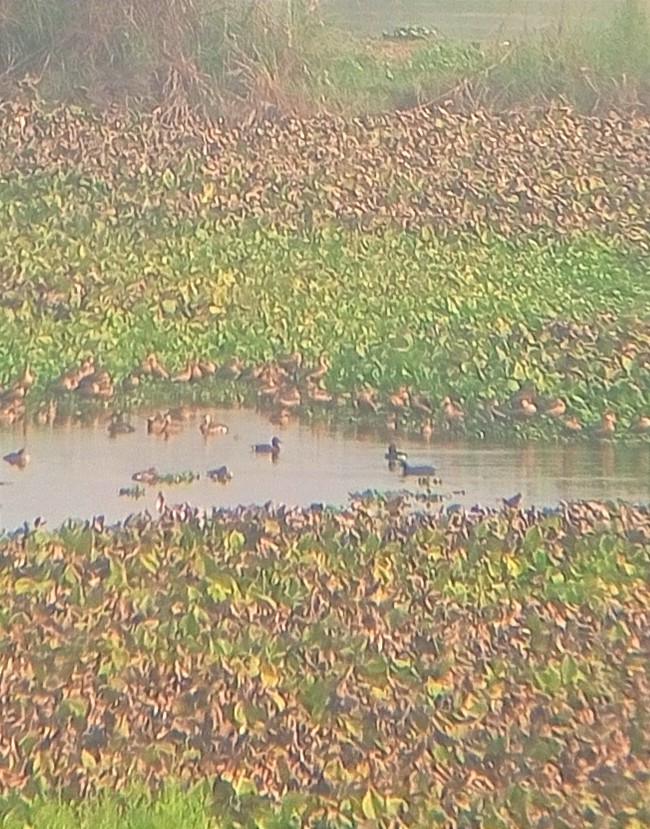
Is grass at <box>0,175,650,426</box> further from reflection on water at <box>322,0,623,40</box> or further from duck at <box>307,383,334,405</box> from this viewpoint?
reflection on water at <box>322,0,623,40</box>

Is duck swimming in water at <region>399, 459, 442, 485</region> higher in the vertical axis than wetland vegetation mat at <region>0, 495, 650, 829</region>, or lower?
higher

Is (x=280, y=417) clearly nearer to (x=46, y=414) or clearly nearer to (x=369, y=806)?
(x=46, y=414)

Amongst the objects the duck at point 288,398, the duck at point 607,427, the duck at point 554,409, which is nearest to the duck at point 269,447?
the duck at point 288,398

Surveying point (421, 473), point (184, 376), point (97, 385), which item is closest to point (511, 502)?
point (421, 473)

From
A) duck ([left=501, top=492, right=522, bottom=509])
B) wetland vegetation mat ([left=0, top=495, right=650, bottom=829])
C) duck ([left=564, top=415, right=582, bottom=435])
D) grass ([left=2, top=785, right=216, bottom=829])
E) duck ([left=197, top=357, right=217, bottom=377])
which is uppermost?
duck ([left=197, top=357, right=217, bottom=377])

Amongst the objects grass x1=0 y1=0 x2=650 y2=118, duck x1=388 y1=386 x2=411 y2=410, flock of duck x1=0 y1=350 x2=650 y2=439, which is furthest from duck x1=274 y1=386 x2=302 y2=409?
grass x1=0 y1=0 x2=650 y2=118

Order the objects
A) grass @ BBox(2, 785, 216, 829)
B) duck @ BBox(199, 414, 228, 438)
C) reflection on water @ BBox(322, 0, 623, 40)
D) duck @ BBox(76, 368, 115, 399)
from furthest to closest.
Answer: reflection on water @ BBox(322, 0, 623, 40)
duck @ BBox(76, 368, 115, 399)
duck @ BBox(199, 414, 228, 438)
grass @ BBox(2, 785, 216, 829)
